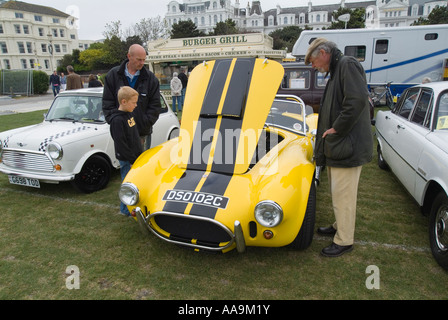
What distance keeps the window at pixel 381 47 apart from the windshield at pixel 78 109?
11646mm

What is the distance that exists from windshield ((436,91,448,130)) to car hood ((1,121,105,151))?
4.64 meters

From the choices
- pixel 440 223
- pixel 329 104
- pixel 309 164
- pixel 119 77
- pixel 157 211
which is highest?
pixel 119 77

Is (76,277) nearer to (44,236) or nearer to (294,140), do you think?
(44,236)

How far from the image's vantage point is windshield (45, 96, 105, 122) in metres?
4.88

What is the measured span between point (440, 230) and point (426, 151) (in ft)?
2.70

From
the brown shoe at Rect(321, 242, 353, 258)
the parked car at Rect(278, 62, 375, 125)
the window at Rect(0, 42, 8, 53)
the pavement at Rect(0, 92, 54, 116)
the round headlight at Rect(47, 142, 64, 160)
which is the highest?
the window at Rect(0, 42, 8, 53)

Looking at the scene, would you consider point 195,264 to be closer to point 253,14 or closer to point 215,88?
point 215,88

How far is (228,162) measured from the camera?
304cm

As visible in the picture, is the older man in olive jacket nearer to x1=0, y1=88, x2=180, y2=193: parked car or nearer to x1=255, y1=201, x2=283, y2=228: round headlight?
x1=255, y1=201, x2=283, y2=228: round headlight

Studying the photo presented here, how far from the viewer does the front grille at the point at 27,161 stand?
4.15 metres

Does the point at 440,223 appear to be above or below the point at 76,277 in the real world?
above

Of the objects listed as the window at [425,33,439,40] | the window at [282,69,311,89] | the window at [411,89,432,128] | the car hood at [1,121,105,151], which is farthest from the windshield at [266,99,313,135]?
the window at [425,33,439,40]

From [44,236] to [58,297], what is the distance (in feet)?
3.92
